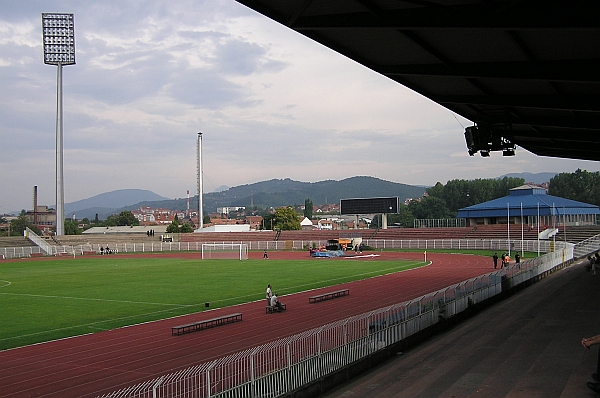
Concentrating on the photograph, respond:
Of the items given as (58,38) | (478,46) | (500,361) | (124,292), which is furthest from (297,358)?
(58,38)

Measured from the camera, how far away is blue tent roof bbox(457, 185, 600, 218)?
82.3 meters

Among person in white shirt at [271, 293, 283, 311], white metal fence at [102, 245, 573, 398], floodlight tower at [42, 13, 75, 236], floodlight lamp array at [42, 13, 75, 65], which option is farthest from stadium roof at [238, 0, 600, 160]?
floodlight lamp array at [42, 13, 75, 65]

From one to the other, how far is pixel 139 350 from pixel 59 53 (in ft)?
284

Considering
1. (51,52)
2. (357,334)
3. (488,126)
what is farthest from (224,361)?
(51,52)

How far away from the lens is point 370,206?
97.4 meters

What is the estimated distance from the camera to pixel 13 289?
3594 cm

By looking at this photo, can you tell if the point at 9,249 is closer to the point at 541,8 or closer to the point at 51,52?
the point at 51,52

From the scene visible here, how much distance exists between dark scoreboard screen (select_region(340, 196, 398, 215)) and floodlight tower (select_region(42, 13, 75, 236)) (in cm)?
4585

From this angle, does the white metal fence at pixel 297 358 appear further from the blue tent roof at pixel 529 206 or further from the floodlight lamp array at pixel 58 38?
the floodlight lamp array at pixel 58 38

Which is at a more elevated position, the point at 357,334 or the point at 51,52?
the point at 51,52

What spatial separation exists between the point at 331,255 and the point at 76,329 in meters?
48.1

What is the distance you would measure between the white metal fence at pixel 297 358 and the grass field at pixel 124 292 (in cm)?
1061

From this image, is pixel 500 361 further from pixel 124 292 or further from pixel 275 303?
pixel 124 292

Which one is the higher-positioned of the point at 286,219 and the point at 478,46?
the point at 478,46
